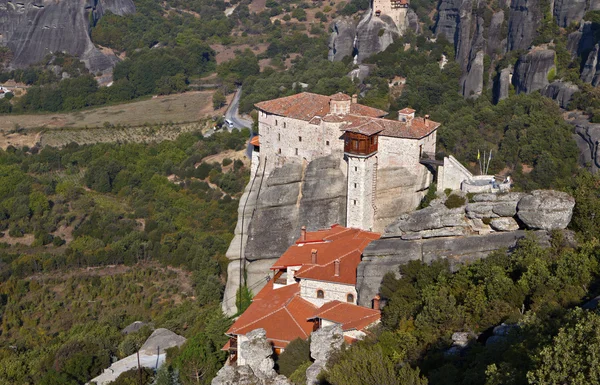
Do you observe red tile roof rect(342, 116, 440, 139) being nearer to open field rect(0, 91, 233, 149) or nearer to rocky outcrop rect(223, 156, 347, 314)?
rocky outcrop rect(223, 156, 347, 314)

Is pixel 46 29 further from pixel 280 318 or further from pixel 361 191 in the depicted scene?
pixel 280 318

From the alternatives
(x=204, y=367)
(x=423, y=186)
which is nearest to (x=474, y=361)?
(x=204, y=367)

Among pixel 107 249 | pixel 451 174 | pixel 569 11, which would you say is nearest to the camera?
pixel 451 174

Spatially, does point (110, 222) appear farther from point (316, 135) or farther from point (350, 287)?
point (350, 287)

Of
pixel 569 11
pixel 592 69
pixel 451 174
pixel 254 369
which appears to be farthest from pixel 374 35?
pixel 254 369

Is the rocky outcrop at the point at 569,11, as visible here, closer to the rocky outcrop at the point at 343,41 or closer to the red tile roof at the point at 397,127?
the rocky outcrop at the point at 343,41

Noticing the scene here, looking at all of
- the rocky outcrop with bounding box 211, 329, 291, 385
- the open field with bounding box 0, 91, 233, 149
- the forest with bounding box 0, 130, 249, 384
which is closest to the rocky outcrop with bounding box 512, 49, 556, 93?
the forest with bounding box 0, 130, 249, 384
